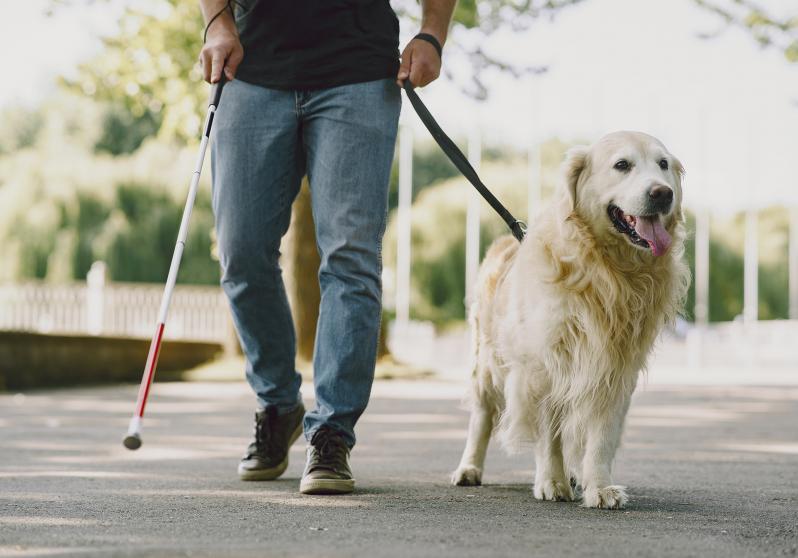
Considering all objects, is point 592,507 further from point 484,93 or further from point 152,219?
point 152,219

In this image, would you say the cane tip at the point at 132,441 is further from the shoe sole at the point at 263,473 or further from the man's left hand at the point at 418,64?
the man's left hand at the point at 418,64

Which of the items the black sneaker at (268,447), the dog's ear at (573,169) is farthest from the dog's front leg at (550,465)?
the black sneaker at (268,447)

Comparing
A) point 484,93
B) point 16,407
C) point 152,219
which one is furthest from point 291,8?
point 152,219

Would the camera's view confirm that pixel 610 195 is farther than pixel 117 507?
Yes

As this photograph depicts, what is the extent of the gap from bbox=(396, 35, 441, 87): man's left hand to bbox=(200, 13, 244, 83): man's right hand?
2.00 feet

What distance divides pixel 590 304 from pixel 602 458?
20.7 inches

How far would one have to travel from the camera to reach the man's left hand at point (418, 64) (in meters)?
4.48

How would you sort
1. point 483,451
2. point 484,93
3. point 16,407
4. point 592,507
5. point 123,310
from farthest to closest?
point 123,310 → point 484,93 → point 16,407 → point 483,451 → point 592,507

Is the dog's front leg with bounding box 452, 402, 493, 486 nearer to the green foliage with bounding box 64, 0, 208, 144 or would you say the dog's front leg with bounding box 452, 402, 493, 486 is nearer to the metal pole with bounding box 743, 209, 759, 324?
the green foliage with bounding box 64, 0, 208, 144

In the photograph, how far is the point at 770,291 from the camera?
4719cm

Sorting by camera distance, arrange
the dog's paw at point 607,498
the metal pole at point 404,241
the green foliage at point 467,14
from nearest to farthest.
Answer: the dog's paw at point 607,498
the green foliage at point 467,14
the metal pole at point 404,241

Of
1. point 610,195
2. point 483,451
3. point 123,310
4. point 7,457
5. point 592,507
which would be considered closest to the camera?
point 592,507

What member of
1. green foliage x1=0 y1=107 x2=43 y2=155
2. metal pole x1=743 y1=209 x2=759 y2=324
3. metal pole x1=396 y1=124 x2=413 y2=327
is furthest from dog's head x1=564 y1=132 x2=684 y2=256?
green foliage x1=0 y1=107 x2=43 y2=155

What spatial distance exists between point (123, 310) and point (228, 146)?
713 inches
